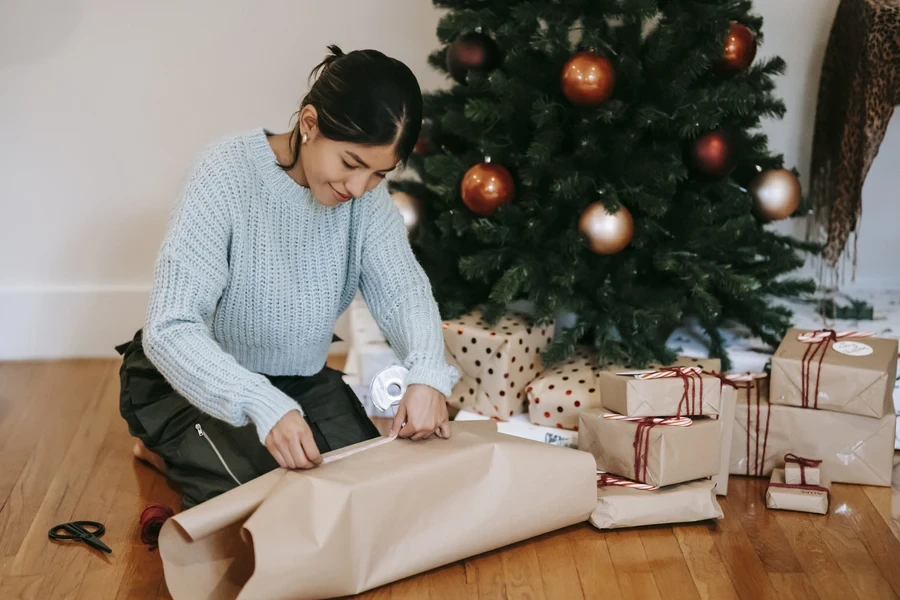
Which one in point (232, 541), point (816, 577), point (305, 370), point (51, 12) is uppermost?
point (51, 12)

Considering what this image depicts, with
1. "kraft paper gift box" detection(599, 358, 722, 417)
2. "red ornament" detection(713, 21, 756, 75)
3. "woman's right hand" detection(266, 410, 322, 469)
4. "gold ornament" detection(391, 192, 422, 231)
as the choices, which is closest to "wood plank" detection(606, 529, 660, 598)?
"kraft paper gift box" detection(599, 358, 722, 417)

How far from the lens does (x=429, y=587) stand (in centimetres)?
148

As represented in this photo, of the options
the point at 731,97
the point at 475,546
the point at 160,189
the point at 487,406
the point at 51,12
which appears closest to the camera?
the point at 475,546

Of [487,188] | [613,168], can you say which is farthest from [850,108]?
[487,188]

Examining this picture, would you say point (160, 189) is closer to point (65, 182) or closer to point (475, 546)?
point (65, 182)

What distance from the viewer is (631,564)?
1546 millimetres

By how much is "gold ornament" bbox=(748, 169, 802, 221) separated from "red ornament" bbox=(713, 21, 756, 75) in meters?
0.24

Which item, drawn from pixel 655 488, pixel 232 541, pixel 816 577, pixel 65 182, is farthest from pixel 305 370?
pixel 65 182

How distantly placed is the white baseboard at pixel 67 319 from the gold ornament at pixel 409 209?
80cm

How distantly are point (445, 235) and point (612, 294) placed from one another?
15.4 inches

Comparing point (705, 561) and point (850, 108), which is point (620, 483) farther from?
point (850, 108)

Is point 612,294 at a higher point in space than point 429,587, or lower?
higher

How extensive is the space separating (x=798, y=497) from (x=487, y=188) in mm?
850

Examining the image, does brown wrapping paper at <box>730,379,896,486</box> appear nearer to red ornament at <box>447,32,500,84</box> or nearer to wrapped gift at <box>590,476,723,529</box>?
wrapped gift at <box>590,476,723,529</box>
